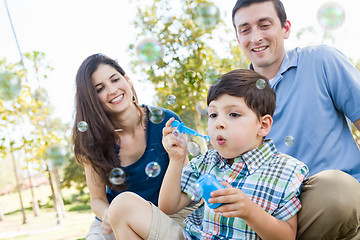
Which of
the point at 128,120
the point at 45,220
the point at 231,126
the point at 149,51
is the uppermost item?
the point at 149,51

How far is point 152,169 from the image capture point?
1.95m

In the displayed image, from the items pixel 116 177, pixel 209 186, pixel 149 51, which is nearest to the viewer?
pixel 209 186

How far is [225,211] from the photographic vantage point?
114 cm

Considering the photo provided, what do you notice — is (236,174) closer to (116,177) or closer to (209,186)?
(209,186)

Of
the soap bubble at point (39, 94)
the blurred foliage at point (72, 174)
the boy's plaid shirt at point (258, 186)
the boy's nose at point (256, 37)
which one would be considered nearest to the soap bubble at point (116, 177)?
the boy's plaid shirt at point (258, 186)

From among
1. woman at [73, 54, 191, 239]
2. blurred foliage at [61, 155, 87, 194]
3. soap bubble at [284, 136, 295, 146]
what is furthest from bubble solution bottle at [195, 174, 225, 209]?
blurred foliage at [61, 155, 87, 194]

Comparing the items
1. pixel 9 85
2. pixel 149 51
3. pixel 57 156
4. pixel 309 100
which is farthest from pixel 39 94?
pixel 309 100

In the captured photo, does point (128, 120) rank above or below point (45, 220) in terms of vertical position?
above

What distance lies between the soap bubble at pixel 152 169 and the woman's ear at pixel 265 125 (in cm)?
70

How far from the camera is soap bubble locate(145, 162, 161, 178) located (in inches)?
76.2

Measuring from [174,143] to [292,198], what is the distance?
530mm

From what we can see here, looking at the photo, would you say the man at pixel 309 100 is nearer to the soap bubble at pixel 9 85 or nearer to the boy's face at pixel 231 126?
the boy's face at pixel 231 126

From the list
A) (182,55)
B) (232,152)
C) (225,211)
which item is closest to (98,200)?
(232,152)

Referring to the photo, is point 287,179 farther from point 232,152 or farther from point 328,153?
point 328,153
